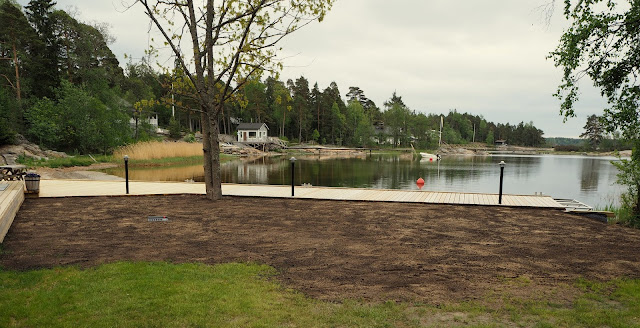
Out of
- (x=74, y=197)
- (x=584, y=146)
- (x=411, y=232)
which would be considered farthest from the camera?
(x=584, y=146)

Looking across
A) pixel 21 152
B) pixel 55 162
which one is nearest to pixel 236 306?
pixel 55 162

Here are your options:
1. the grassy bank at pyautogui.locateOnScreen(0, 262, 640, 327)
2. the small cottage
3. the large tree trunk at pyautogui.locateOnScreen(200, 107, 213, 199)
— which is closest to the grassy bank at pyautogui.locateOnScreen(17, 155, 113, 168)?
the large tree trunk at pyautogui.locateOnScreen(200, 107, 213, 199)

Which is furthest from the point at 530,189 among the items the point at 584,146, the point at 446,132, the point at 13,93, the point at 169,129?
the point at 584,146

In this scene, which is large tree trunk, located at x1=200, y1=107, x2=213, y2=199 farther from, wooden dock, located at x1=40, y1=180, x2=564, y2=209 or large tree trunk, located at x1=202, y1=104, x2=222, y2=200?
wooden dock, located at x1=40, y1=180, x2=564, y2=209

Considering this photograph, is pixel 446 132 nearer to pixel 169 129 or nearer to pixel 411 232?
pixel 169 129

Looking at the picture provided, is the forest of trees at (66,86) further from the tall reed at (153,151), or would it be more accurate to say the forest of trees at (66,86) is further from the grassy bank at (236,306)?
the grassy bank at (236,306)

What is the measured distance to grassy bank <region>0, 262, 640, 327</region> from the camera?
3.54 meters

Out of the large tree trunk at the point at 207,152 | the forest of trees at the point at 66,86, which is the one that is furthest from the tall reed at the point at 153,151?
the large tree trunk at the point at 207,152

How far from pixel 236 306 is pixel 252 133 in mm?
65675

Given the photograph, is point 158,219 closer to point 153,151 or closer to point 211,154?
point 211,154

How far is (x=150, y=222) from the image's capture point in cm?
809

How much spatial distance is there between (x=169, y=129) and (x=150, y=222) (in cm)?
5316

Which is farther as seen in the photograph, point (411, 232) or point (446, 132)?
point (446, 132)

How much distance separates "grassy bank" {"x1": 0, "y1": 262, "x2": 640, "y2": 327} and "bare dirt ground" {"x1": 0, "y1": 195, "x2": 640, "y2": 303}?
1.08ft
